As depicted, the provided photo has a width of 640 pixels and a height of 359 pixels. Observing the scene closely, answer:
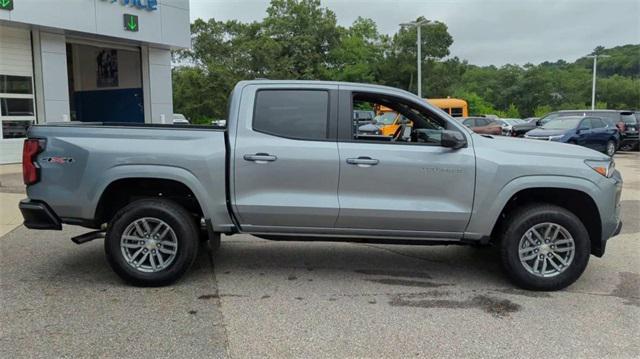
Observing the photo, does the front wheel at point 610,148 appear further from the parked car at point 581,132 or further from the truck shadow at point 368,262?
the truck shadow at point 368,262

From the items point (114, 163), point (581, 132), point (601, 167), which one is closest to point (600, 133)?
point (581, 132)

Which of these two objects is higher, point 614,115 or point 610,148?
→ point 614,115

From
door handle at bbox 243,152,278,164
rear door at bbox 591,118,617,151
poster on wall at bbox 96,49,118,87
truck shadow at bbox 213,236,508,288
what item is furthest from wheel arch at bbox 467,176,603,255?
poster on wall at bbox 96,49,118,87

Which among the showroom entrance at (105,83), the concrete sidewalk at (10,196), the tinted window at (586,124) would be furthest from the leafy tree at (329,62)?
the tinted window at (586,124)

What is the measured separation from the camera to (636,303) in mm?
4797

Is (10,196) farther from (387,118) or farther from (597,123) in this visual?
(597,123)

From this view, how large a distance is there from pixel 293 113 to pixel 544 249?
2.67 meters

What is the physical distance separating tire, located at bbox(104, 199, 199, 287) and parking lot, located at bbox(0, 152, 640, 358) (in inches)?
5.9

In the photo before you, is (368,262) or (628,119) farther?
(628,119)

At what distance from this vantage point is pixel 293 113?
5.16 meters

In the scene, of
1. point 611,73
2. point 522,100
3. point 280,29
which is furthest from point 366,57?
point 611,73

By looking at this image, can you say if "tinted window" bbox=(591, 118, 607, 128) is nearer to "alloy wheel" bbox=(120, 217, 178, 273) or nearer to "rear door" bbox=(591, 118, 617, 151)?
"rear door" bbox=(591, 118, 617, 151)

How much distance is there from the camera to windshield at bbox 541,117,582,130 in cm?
1977

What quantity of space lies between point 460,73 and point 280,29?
20518 millimetres
